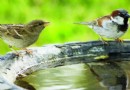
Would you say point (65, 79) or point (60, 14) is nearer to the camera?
point (65, 79)

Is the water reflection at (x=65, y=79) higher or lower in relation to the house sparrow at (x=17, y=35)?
lower

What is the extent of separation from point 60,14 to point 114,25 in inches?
99.7

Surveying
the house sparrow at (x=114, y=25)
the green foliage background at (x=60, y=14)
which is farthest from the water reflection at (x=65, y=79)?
the green foliage background at (x=60, y=14)

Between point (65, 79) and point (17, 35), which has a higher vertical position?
point (17, 35)

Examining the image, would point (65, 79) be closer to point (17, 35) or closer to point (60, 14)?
point (17, 35)

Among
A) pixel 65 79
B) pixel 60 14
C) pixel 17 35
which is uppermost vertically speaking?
pixel 60 14

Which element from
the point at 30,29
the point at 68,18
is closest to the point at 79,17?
the point at 68,18

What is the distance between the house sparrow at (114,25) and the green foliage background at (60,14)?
6.11 feet

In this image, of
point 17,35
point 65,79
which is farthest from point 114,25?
point 65,79

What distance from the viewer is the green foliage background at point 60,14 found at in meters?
7.22

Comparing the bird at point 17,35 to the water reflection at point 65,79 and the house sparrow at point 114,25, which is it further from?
the house sparrow at point 114,25

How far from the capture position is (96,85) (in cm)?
388

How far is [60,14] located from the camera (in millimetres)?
7668

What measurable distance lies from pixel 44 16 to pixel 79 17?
19.9 inches
